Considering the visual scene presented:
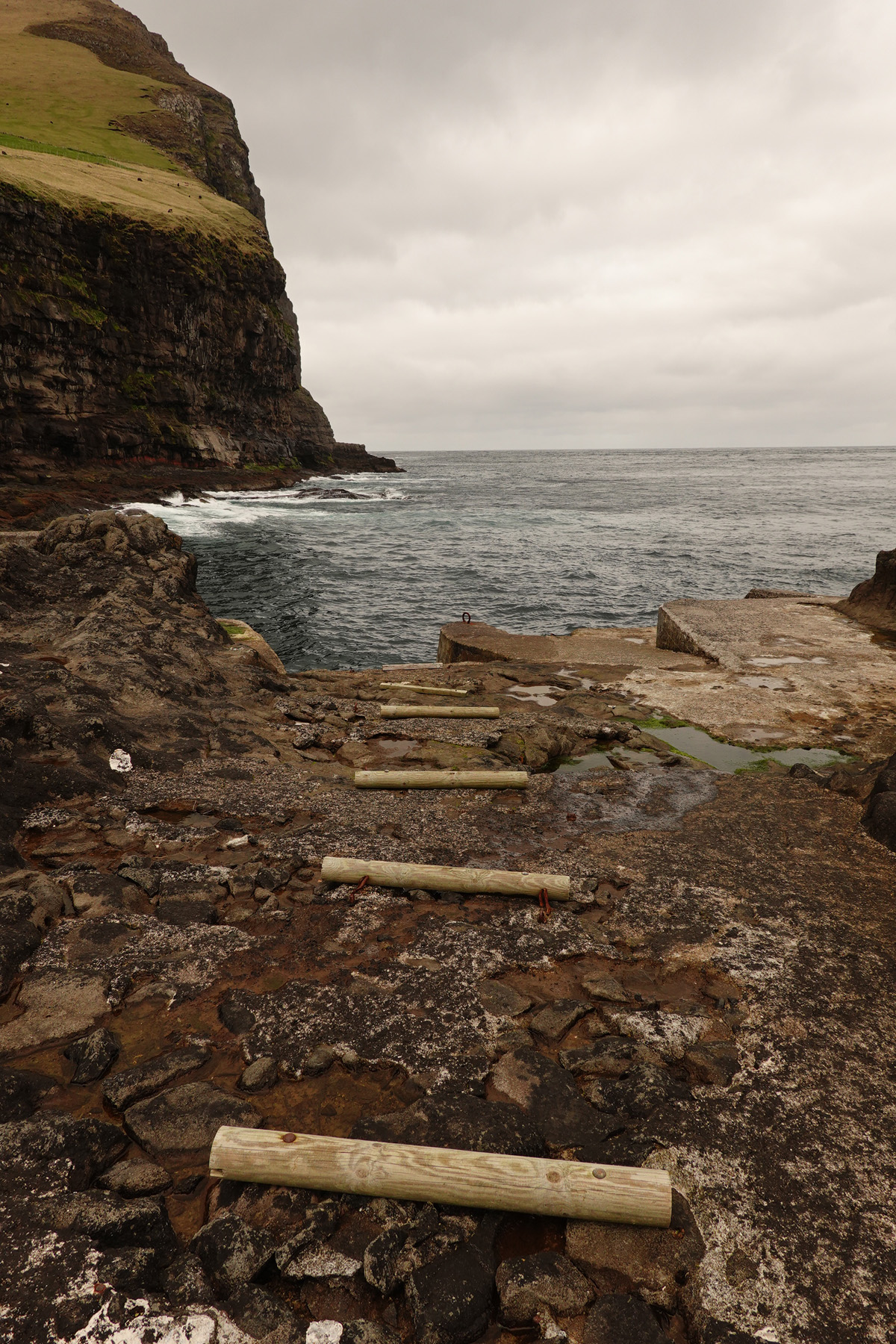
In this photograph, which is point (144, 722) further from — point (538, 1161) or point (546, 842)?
point (538, 1161)

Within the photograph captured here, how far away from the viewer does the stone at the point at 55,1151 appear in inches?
122

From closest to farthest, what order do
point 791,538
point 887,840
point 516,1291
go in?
point 516,1291, point 887,840, point 791,538

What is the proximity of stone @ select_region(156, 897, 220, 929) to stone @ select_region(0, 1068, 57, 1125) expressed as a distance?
143 cm

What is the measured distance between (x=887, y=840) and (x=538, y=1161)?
525 centimetres

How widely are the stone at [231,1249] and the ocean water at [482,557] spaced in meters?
17.9

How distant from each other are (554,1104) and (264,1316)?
1.76 metres

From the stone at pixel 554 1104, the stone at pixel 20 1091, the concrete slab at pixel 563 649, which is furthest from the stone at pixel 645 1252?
the concrete slab at pixel 563 649

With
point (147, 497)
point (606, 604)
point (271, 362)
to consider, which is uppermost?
point (271, 362)

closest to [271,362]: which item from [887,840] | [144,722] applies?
[144,722]

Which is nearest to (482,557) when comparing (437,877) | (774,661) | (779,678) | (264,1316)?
(774,661)

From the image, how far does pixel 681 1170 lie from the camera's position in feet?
11.0

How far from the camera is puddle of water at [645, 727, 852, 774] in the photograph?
30.5 feet

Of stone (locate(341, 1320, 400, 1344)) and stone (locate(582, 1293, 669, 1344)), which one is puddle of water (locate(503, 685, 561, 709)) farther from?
stone (locate(341, 1320, 400, 1344))

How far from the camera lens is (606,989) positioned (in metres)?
4.68
